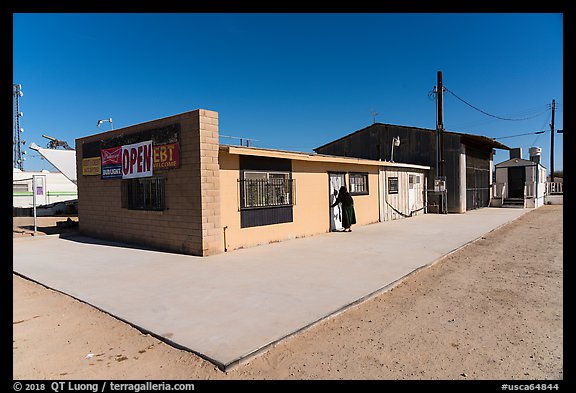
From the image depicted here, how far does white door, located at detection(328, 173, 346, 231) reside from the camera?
12.6m

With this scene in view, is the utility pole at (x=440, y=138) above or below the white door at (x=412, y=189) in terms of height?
above

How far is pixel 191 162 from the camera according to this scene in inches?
329

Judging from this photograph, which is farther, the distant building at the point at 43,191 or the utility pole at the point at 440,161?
the distant building at the point at 43,191

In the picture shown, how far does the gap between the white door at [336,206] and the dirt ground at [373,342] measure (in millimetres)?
6887

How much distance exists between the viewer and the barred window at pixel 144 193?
Result: 9.46m

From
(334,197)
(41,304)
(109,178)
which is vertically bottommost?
(41,304)

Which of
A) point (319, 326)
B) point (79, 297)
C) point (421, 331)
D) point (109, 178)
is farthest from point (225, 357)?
point (109, 178)

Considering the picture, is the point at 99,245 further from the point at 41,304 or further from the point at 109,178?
the point at 41,304

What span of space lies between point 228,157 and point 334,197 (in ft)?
17.1

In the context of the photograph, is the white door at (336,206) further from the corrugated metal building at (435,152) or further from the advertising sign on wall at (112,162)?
the corrugated metal building at (435,152)

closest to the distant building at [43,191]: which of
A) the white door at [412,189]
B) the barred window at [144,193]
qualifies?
the barred window at [144,193]

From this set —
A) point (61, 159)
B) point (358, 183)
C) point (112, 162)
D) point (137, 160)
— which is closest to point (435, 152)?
point (358, 183)

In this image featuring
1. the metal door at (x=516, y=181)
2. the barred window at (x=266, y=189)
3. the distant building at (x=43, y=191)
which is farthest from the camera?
the metal door at (x=516, y=181)
